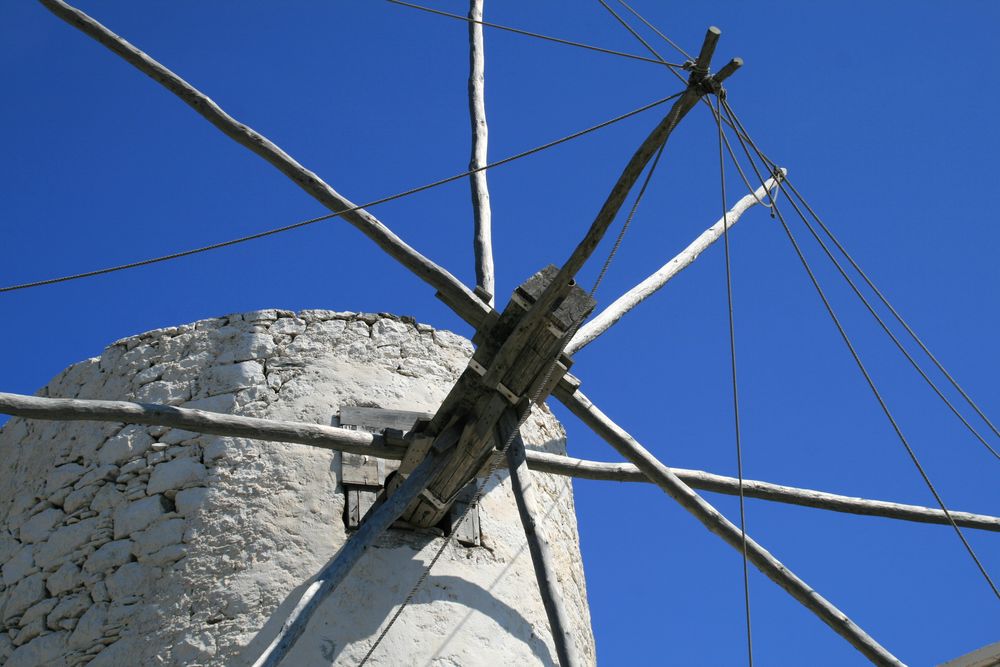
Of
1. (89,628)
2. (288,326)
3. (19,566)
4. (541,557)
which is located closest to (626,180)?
(541,557)

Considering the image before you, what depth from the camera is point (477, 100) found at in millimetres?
7879

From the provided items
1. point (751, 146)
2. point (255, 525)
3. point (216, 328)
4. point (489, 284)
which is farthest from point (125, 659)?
point (751, 146)

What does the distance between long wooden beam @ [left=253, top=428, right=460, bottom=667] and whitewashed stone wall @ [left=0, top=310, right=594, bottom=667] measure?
273 millimetres

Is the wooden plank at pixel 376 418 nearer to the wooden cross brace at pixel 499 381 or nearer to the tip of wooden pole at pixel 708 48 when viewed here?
the wooden cross brace at pixel 499 381

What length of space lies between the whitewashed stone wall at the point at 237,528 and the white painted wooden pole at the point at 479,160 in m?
0.43

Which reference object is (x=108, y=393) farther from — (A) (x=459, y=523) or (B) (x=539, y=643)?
(B) (x=539, y=643)

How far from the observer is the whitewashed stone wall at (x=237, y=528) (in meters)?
5.84

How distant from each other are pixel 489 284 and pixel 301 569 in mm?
1553

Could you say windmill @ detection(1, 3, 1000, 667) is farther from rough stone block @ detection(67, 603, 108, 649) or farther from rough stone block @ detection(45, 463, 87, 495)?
rough stone block @ detection(67, 603, 108, 649)

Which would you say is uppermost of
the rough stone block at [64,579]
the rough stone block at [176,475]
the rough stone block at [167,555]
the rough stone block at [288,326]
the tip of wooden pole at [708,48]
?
the tip of wooden pole at [708,48]

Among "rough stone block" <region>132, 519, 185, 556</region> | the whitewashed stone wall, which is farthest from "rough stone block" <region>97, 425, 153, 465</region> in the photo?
"rough stone block" <region>132, 519, 185, 556</region>

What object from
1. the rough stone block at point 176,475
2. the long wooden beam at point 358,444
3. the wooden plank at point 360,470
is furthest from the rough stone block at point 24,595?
the wooden plank at point 360,470

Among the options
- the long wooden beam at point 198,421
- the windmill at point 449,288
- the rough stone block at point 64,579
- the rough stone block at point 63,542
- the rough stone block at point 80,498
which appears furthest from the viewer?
the rough stone block at point 80,498

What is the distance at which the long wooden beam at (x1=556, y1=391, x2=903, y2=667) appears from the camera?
5.94 metres
